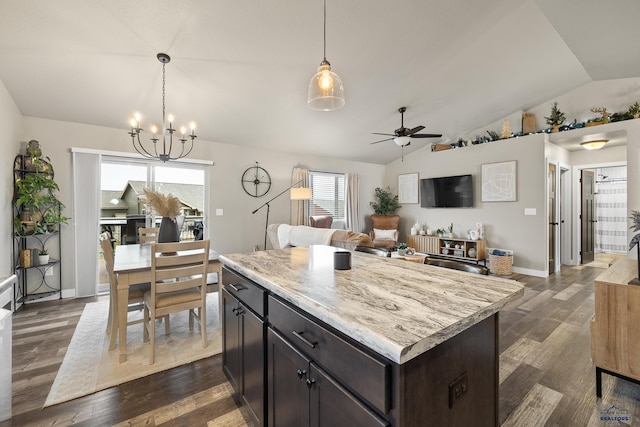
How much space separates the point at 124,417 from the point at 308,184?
4943 mm

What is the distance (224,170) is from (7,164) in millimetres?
2664

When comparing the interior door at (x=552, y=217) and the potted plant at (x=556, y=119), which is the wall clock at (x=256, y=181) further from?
the interior door at (x=552, y=217)

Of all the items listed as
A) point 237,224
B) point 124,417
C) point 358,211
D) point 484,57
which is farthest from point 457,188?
point 124,417

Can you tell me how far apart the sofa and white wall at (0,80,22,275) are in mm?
3334

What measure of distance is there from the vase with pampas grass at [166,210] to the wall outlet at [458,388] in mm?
2640

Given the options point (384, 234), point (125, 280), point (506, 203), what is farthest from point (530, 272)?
point (125, 280)

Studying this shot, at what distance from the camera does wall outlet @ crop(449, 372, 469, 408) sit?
0.88 m

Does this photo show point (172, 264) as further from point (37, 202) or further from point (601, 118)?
point (601, 118)

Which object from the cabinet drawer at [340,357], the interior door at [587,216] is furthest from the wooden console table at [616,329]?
the interior door at [587,216]

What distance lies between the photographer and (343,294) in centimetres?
108

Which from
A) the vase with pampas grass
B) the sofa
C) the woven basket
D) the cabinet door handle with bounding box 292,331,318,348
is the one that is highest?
the vase with pampas grass

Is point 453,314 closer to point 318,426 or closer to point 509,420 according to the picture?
point 318,426

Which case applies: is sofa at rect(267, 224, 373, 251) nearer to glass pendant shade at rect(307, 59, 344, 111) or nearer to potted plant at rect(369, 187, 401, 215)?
glass pendant shade at rect(307, 59, 344, 111)

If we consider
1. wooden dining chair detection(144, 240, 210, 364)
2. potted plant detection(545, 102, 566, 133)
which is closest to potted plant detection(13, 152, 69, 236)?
wooden dining chair detection(144, 240, 210, 364)
